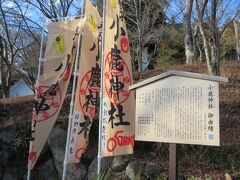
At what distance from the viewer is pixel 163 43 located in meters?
25.3

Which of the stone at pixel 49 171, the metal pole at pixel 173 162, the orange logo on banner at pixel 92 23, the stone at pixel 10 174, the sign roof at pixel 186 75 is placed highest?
the orange logo on banner at pixel 92 23

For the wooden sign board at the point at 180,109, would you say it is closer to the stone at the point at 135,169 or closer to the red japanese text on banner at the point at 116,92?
the red japanese text on banner at the point at 116,92

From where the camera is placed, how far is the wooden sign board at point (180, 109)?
5.20 meters

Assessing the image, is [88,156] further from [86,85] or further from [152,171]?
[152,171]

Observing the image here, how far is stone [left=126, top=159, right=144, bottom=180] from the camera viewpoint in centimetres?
642

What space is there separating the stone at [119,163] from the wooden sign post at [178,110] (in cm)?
132

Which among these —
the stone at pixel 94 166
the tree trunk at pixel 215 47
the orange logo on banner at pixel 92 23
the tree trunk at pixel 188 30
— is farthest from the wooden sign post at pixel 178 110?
the tree trunk at pixel 188 30

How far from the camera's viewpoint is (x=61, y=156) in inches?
310

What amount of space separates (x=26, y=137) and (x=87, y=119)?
2324mm

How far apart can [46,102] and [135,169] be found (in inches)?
79.2

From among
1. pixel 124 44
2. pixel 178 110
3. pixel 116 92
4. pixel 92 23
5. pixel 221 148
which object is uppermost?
pixel 92 23

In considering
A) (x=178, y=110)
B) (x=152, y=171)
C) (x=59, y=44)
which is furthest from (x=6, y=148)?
(x=178, y=110)

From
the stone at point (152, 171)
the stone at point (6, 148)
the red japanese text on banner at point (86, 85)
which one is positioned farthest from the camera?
the stone at point (6, 148)

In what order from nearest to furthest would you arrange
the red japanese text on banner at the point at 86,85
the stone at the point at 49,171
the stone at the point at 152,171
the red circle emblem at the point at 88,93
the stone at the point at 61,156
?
the stone at the point at 152,171 → the red japanese text on banner at the point at 86,85 → the red circle emblem at the point at 88,93 → the stone at the point at 61,156 → the stone at the point at 49,171
